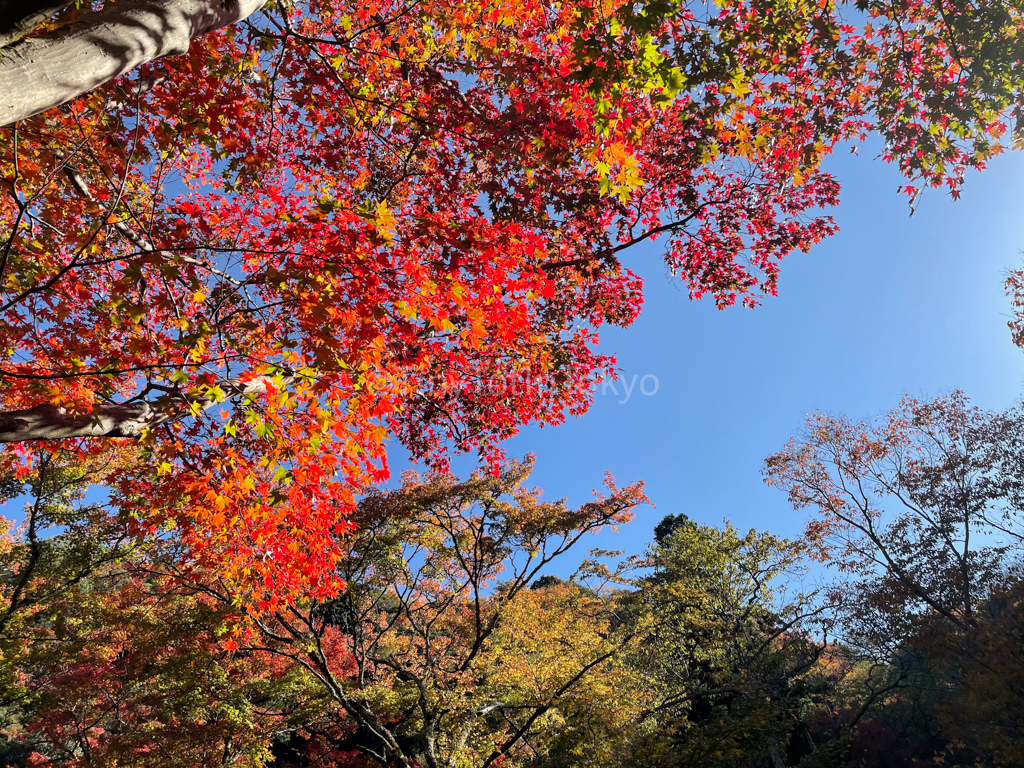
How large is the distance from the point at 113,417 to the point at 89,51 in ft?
7.07

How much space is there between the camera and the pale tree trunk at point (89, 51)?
1844 mm

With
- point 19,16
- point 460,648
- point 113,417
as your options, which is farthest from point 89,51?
point 460,648

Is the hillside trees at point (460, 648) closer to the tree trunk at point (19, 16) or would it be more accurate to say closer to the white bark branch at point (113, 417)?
the white bark branch at point (113, 417)

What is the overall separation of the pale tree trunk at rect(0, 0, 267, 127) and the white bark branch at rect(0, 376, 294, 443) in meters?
1.76

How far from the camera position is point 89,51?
203 cm

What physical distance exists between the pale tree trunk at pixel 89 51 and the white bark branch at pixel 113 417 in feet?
5.79

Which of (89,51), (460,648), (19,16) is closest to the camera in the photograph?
(19,16)

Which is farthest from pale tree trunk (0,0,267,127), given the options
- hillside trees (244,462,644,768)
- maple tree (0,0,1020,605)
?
hillside trees (244,462,644,768)

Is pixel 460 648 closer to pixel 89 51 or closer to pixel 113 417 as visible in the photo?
pixel 113 417

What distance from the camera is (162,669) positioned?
848cm

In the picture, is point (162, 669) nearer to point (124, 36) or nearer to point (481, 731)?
point (481, 731)

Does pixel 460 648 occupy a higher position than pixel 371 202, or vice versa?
pixel 371 202

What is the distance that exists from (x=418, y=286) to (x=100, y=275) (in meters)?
4.22

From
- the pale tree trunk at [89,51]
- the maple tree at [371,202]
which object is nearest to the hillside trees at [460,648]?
the maple tree at [371,202]
